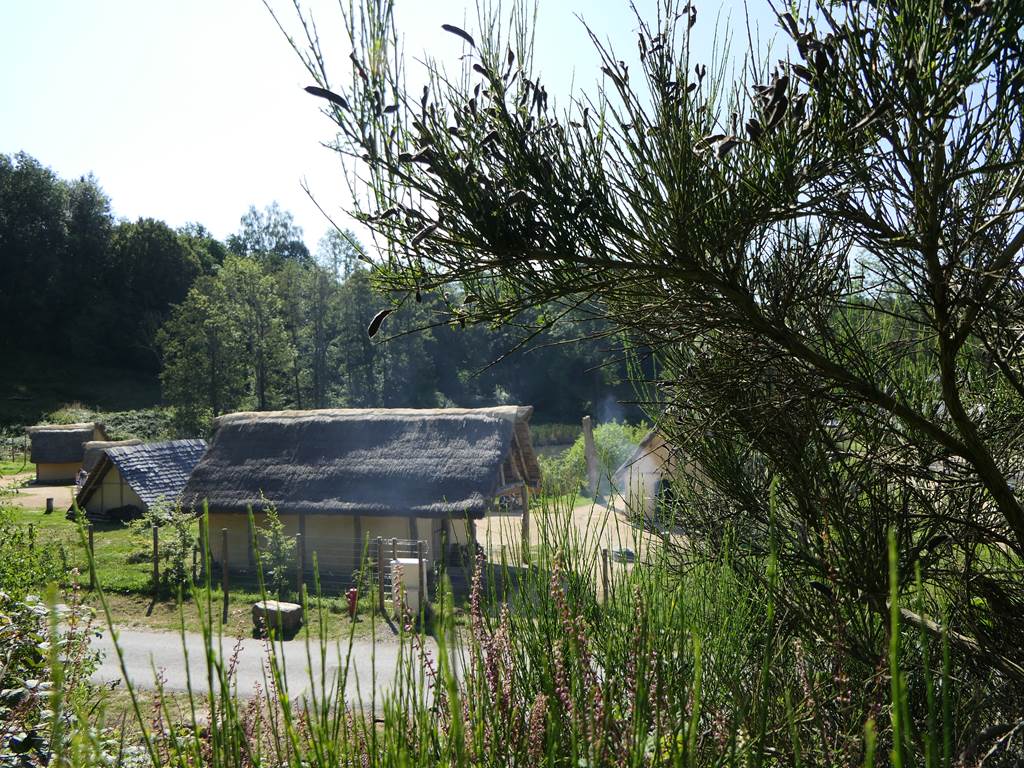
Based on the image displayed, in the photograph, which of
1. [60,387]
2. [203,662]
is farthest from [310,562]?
[60,387]

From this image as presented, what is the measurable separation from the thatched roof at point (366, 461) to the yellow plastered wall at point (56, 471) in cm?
1316

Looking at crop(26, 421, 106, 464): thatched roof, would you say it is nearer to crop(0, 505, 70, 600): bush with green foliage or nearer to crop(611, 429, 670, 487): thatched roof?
crop(611, 429, 670, 487): thatched roof

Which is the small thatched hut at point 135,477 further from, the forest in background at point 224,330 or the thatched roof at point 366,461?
the forest in background at point 224,330

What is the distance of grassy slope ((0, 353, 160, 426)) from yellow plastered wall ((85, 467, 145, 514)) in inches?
870

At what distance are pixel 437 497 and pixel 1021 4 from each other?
1562 centimetres

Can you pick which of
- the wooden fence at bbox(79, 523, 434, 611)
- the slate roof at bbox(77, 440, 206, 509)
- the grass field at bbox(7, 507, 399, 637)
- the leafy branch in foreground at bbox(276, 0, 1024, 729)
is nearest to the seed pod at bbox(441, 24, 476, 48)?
the leafy branch in foreground at bbox(276, 0, 1024, 729)

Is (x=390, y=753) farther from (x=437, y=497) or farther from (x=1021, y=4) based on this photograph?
(x=437, y=497)

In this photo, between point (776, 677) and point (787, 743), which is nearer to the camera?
point (787, 743)

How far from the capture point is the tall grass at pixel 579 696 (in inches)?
49.5

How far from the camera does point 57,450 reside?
29.8 metres

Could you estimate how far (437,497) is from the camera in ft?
56.0

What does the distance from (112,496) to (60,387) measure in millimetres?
28474

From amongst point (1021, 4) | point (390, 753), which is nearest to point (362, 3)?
point (1021, 4)

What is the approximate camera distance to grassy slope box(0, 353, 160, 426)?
4412 cm
